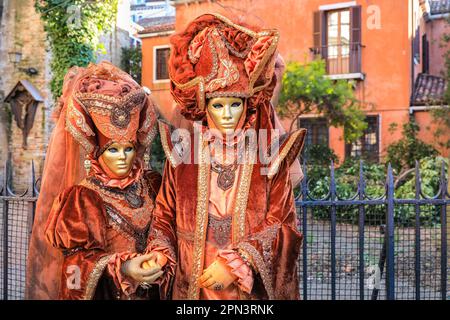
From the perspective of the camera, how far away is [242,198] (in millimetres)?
2453

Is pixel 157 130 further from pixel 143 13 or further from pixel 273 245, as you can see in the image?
pixel 143 13

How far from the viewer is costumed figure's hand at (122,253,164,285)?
234cm

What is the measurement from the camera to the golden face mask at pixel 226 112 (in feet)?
8.12

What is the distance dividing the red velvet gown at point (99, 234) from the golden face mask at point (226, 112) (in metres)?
0.54

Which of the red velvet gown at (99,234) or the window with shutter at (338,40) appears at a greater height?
the window with shutter at (338,40)

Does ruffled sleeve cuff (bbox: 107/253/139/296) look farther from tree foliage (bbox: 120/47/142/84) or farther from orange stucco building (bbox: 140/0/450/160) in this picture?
tree foliage (bbox: 120/47/142/84)

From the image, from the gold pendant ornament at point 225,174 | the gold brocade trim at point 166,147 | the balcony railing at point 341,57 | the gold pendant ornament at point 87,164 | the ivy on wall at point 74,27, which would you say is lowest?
the gold pendant ornament at point 225,174

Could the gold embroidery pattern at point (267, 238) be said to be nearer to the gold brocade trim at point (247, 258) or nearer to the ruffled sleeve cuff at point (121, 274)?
the gold brocade trim at point (247, 258)

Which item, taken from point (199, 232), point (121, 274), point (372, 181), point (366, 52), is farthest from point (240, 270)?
point (366, 52)

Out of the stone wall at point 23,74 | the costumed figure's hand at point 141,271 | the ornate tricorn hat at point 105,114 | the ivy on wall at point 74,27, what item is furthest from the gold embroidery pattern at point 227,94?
the stone wall at point 23,74

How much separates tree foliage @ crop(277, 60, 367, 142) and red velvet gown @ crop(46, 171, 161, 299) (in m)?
8.36
